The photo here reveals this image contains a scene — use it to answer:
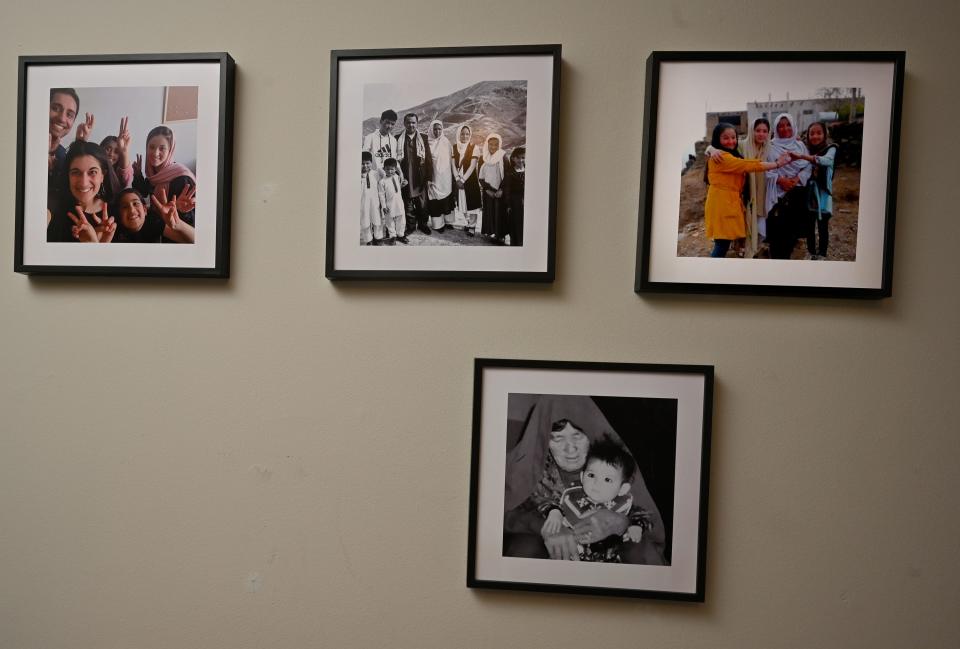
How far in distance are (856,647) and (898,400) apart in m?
0.43

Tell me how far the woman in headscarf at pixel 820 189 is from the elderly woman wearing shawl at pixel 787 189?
0.04ft


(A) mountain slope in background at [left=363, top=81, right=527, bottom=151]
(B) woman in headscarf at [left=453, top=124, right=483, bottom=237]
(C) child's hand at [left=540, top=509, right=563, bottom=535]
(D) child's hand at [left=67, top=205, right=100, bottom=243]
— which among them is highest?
(A) mountain slope in background at [left=363, top=81, right=527, bottom=151]

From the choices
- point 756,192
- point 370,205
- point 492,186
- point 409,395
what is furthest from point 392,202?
point 756,192

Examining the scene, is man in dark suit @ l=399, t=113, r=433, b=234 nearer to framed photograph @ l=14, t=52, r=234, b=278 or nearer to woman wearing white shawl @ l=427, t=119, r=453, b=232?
woman wearing white shawl @ l=427, t=119, r=453, b=232

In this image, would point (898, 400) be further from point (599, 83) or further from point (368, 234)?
point (368, 234)

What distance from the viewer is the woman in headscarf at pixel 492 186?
3.77ft

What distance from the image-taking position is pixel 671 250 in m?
1.13

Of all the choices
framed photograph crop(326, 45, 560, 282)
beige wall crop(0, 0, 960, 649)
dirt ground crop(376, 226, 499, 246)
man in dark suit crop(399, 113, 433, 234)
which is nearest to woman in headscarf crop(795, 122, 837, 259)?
beige wall crop(0, 0, 960, 649)

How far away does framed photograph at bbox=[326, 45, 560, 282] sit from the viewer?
1143 millimetres

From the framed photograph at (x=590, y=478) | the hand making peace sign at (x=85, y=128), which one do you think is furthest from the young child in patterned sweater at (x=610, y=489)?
the hand making peace sign at (x=85, y=128)

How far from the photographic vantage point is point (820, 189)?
1110mm

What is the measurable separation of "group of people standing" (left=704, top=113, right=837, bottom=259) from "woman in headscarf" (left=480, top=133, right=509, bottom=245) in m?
0.36

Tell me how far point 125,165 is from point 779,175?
3.87ft

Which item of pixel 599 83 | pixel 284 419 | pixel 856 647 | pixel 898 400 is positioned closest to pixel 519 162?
pixel 599 83
